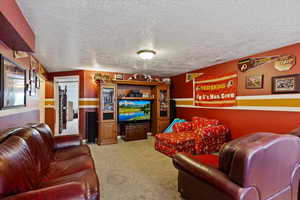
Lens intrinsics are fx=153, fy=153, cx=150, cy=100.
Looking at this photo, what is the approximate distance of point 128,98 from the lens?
512 cm

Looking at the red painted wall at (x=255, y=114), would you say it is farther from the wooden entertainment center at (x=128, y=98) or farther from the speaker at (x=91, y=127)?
the speaker at (x=91, y=127)

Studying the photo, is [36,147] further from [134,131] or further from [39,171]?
[134,131]

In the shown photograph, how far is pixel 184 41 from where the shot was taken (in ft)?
8.53

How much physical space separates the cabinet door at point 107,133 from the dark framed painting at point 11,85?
2.27 meters

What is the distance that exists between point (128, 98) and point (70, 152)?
289 cm

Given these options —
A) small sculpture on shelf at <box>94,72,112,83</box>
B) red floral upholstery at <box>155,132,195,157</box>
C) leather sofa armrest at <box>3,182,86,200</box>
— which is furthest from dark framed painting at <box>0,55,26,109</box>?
red floral upholstery at <box>155,132,195,157</box>

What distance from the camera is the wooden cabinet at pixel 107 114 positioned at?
14.8 ft

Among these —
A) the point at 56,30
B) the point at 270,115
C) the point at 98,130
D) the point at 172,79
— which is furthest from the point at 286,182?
the point at 172,79

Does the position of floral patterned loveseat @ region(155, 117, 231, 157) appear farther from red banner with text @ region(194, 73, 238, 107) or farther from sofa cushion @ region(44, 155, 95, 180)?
sofa cushion @ region(44, 155, 95, 180)

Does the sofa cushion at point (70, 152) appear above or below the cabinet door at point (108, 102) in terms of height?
below

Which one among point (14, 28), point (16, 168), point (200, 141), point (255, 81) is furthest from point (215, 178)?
point (255, 81)

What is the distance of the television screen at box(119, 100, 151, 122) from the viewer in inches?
201

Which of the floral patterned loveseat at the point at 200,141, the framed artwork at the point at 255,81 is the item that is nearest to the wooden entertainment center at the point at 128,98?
the floral patterned loveseat at the point at 200,141

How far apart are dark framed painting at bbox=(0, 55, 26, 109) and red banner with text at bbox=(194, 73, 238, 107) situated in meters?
4.12
